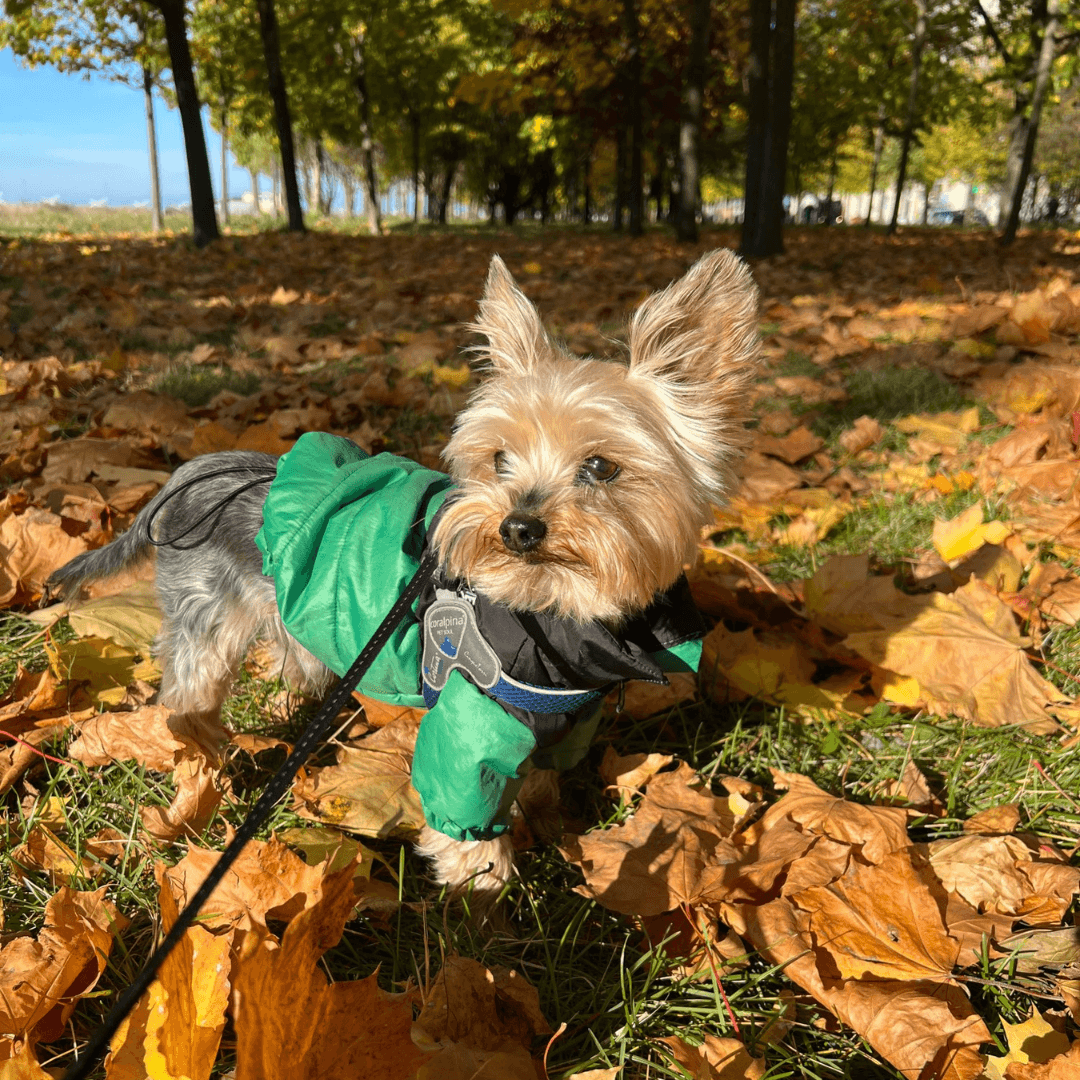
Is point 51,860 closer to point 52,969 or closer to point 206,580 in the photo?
point 52,969

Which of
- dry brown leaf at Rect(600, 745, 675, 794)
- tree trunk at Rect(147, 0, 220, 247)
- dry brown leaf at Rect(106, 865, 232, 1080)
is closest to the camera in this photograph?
dry brown leaf at Rect(106, 865, 232, 1080)

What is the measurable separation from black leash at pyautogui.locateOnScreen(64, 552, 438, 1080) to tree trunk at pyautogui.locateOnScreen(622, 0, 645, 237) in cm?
2391

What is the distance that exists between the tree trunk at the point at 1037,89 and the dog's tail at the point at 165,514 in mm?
19790

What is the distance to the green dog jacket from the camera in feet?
7.38

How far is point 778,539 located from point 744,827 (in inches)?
80.0

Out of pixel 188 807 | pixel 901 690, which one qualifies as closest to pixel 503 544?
pixel 188 807

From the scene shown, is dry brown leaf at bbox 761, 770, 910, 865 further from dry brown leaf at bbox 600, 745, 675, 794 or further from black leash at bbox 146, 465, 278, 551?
black leash at bbox 146, 465, 278, 551

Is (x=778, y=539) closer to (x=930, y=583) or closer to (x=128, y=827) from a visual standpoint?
(x=930, y=583)

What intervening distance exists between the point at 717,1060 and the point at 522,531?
1394 mm

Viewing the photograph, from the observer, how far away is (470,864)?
2420mm

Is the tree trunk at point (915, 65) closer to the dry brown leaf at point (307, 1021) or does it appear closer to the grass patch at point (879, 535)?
the grass patch at point (879, 535)

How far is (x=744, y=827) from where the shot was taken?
8.35 feet

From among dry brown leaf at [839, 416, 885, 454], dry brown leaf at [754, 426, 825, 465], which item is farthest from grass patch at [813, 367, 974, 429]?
dry brown leaf at [754, 426, 825, 465]

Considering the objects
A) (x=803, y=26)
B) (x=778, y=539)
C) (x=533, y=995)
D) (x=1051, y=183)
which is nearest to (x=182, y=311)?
(x=778, y=539)
